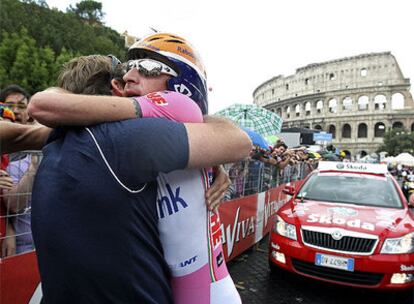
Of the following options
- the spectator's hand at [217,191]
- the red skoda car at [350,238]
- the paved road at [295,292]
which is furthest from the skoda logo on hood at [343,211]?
the spectator's hand at [217,191]

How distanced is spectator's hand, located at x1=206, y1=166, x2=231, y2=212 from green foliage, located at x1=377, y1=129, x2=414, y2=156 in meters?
59.3

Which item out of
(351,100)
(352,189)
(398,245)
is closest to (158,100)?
(398,245)

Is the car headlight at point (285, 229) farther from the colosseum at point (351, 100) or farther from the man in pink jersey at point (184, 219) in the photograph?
the colosseum at point (351, 100)

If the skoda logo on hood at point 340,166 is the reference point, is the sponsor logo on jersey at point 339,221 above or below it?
below

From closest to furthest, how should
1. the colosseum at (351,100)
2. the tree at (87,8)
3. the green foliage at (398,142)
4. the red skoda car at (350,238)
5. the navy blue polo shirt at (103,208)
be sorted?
1. the navy blue polo shirt at (103,208)
2. the red skoda car at (350,238)
3. the green foliage at (398,142)
4. the tree at (87,8)
5. the colosseum at (351,100)

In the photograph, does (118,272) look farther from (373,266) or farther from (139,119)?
(373,266)

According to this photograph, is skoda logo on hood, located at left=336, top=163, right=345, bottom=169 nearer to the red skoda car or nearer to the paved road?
the red skoda car

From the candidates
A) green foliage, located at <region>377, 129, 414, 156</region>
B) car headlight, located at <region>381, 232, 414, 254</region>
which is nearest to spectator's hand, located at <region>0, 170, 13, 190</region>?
car headlight, located at <region>381, 232, 414, 254</region>

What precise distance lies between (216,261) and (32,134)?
0.89 metres

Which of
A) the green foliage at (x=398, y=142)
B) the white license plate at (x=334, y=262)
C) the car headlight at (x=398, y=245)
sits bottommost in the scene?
the green foliage at (x=398, y=142)

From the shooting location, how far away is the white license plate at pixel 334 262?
12.6 ft

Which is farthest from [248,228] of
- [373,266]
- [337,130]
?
[337,130]

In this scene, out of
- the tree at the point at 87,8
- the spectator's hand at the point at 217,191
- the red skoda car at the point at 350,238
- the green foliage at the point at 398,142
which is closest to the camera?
the spectator's hand at the point at 217,191

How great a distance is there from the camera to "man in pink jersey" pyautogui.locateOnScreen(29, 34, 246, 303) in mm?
1014
